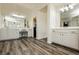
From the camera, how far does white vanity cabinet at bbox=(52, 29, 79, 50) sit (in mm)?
2549

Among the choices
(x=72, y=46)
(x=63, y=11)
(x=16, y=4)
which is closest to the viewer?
(x=16, y=4)

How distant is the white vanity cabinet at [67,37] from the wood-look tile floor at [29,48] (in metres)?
0.18

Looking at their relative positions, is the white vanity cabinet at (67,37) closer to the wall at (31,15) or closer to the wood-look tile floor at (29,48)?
the wood-look tile floor at (29,48)

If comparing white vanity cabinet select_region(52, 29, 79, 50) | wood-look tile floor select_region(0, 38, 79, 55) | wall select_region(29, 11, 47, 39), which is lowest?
wood-look tile floor select_region(0, 38, 79, 55)

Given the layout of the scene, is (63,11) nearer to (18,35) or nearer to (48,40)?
(48,40)

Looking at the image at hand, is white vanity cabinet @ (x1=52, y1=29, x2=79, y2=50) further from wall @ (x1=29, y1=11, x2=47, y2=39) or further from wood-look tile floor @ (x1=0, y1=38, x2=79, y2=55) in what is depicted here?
wall @ (x1=29, y1=11, x2=47, y2=39)

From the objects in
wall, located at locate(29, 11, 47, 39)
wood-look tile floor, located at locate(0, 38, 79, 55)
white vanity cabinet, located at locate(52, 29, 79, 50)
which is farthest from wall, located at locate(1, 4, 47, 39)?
white vanity cabinet, located at locate(52, 29, 79, 50)

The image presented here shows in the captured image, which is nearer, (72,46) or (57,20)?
(72,46)

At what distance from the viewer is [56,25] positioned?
2.96 metres

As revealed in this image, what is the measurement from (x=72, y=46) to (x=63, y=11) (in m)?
0.95

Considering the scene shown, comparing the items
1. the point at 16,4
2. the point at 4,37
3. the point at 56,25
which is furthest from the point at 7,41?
the point at 56,25

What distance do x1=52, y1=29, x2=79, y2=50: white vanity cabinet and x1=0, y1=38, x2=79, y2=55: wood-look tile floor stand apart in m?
0.18

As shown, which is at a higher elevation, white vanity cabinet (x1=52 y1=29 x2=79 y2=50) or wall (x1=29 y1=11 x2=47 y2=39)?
wall (x1=29 y1=11 x2=47 y2=39)

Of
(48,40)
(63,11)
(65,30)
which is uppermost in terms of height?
(63,11)
